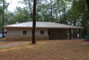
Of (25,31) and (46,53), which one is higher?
(25,31)

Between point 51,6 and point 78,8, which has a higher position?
point 51,6

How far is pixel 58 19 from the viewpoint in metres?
40.2

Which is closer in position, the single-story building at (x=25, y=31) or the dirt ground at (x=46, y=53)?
the dirt ground at (x=46, y=53)

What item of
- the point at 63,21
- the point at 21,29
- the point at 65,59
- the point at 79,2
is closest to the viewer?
the point at 65,59

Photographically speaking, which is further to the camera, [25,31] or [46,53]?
[25,31]

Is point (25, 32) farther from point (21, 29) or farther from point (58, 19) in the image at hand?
point (58, 19)

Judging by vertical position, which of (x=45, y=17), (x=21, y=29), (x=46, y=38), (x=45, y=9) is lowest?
(x=46, y=38)

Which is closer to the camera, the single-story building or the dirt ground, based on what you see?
the dirt ground

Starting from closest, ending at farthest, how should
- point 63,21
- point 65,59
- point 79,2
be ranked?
point 65,59 → point 79,2 → point 63,21

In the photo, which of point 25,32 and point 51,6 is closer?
point 25,32

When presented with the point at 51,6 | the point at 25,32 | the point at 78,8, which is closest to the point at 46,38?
the point at 25,32

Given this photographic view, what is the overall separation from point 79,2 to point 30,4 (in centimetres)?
2744

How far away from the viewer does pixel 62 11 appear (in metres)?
38.9

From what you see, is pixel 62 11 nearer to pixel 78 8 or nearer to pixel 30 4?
pixel 30 4
